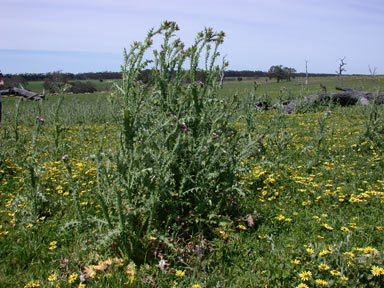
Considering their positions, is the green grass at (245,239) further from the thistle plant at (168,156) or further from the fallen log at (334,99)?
the fallen log at (334,99)

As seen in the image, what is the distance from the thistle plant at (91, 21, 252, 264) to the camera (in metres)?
2.73

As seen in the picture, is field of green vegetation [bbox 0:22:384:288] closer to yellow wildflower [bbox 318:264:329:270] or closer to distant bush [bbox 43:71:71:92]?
yellow wildflower [bbox 318:264:329:270]

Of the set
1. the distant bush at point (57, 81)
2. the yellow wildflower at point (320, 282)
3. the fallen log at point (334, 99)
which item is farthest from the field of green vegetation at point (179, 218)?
the fallen log at point (334, 99)

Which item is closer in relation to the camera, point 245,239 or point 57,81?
point 245,239

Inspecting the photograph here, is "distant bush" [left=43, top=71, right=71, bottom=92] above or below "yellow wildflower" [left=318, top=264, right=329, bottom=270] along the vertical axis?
above

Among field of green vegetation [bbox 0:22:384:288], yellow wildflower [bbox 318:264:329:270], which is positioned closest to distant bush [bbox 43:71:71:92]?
field of green vegetation [bbox 0:22:384:288]

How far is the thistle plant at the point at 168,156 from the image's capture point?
2730 millimetres

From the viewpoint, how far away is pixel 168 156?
280 centimetres

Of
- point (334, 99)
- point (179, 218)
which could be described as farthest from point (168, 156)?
point (334, 99)

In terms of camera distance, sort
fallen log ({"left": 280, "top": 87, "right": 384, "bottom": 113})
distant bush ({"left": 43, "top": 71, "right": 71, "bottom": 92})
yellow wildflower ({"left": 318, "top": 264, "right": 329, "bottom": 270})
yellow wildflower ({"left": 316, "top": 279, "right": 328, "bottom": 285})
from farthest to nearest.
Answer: fallen log ({"left": 280, "top": 87, "right": 384, "bottom": 113}), distant bush ({"left": 43, "top": 71, "right": 71, "bottom": 92}), yellow wildflower ({"left": 318, "top": 264, "right": 329, "bottom": 270}), yellow wildflower ({"left": 316, "top": 279, "right": 328, "bottom": 285})

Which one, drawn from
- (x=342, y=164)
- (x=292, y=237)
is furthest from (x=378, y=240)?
(x=342, y=164)

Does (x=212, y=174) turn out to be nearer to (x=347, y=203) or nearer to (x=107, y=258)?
(x=107, y=258)

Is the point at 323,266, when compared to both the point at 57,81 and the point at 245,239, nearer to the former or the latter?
the point at 245,239

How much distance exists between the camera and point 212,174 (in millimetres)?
3090
